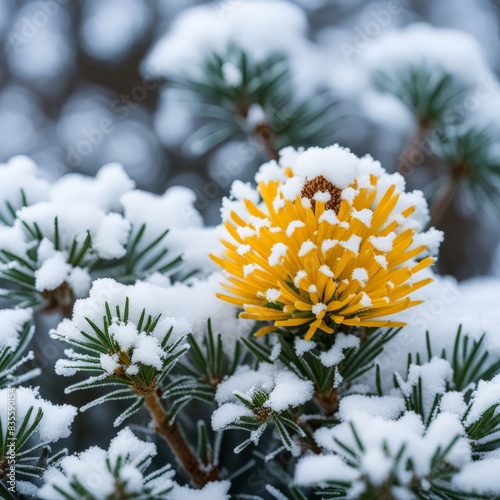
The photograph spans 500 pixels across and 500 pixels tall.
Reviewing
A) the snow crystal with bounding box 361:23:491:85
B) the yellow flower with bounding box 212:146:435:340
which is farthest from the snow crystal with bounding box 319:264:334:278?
the snow crystal with bounding box 361:23:491:85

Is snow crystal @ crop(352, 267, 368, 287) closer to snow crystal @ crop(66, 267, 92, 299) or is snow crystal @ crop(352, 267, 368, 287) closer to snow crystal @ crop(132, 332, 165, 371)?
snow crystal @ crop(132, 332, 165, 371)

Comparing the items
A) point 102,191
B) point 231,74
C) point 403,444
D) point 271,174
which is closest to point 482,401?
point 403,444

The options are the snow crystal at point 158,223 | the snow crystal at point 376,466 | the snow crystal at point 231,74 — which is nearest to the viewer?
the snow crystal at point 376,466

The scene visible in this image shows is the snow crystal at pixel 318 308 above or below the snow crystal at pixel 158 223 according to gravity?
below

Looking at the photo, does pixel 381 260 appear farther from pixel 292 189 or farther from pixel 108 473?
pixel 108 473

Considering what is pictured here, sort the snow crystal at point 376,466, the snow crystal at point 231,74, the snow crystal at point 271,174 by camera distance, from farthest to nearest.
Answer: the snow crystal at point 231,74 → the snow crystal at point 271,174 → the snow crystal at point 376,466

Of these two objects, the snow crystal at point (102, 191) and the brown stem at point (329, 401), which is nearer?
the brown stem at point (329, 401)

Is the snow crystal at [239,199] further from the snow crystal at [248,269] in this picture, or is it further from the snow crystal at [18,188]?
the snow crystal at [18,188]

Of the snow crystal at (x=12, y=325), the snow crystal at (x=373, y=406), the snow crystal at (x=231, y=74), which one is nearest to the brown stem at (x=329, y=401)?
the snow crystal at (x=373, y=406)
